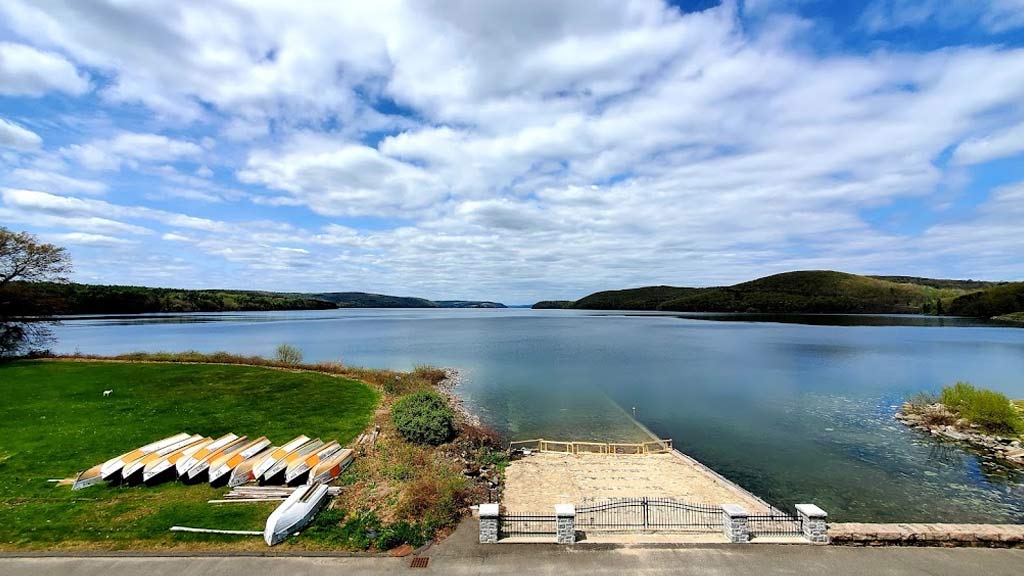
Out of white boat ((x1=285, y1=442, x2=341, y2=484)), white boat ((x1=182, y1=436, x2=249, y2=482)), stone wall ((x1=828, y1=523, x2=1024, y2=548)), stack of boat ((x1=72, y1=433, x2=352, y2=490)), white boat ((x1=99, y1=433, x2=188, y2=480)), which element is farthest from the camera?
white boat ((x1=182, y1=436, x2=249, y2=482))

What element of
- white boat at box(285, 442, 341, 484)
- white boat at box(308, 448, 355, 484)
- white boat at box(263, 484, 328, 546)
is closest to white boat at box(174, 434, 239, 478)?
white boat at box(285, 442, 341, 484)

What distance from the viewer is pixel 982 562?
40.6 ft

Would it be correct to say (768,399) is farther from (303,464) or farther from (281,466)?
(281,466)

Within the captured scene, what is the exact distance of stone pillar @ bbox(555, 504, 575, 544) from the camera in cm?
1349

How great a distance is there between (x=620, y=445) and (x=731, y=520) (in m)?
14.0

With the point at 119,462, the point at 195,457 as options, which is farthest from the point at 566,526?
the point at 119,462

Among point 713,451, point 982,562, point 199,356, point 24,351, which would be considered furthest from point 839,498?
point 24,351

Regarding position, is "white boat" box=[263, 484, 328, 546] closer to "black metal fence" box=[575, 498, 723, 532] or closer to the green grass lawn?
the green grass lawn

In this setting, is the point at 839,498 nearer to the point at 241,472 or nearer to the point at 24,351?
the point at 241,472

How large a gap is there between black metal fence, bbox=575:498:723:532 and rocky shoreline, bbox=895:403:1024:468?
24378 mm

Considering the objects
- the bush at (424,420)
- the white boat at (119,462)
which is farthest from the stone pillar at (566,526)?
the white boat at (119,462)

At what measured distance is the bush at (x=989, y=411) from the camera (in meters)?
30.5

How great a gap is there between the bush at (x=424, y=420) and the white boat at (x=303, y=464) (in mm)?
5231

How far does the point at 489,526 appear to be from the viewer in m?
13.8
